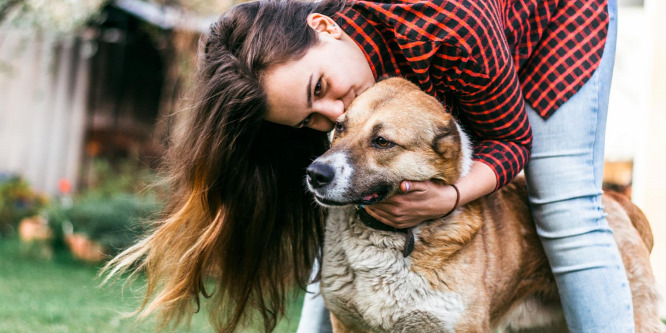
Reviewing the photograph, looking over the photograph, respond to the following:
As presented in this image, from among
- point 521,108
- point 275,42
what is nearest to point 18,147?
point 275,42

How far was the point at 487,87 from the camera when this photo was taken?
2.17 metres

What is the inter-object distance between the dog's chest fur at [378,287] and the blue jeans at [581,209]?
0.52 m

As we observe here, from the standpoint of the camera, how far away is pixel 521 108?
230 cm

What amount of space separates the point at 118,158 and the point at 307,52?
7866 mm

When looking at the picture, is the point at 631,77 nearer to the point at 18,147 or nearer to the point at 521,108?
the point at 521,108

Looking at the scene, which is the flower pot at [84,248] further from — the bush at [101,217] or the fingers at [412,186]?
the fingers at [412,186]

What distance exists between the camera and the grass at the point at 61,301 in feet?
12.8

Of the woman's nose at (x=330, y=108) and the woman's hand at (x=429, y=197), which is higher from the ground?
the woman's nose at (x=330, y=108)

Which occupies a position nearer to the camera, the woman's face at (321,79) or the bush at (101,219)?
the woman's face at (321,79)

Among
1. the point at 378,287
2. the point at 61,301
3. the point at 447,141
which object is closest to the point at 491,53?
the point at 447,141

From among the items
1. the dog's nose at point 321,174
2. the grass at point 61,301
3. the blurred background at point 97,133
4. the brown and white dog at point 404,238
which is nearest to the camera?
the dog's nose at point 321,174

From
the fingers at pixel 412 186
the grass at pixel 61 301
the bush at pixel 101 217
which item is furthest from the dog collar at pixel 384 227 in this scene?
the bush at pixel 101 217

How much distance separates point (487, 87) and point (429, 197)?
456 mm

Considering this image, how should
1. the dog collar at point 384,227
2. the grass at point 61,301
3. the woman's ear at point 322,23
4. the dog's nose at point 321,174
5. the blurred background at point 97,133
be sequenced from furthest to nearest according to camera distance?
the blurred background at point 97,133 < the grass at point 61,301 < the woman's ear at point 322,23 < the dog collar at point 384,227 < the dog's nose at point 321,174
